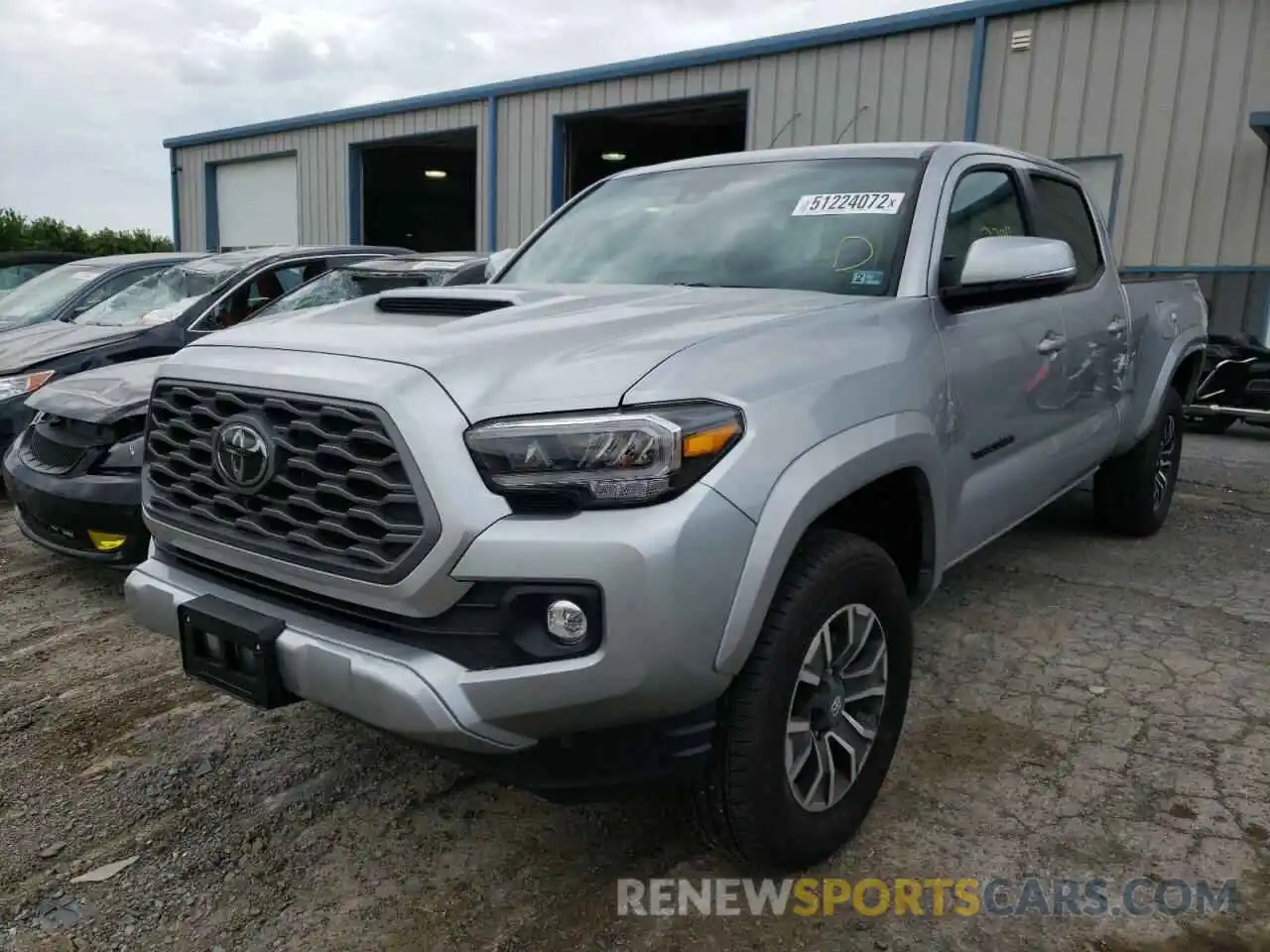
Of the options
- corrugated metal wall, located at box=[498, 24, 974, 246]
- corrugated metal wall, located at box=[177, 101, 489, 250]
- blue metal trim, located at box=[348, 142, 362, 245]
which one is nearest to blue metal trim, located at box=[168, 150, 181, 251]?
corrugated metal wall, located at box=[177, 101, 489, 250]

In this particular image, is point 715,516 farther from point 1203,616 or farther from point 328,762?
point 1203,616

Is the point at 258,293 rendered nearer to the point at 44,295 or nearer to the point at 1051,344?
the point at 44,295

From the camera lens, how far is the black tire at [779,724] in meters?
2.01

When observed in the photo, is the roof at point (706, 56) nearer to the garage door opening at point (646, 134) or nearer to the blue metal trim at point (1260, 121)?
the garage door opening at point (646, 134)

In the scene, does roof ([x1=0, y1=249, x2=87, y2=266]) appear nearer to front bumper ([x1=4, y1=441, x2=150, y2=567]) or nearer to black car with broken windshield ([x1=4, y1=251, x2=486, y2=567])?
black car with broken windshield ([x1=4, y1=251, x2=486, y2=567])

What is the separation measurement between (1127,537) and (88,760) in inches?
188

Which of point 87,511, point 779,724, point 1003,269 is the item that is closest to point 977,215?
point 1003,269

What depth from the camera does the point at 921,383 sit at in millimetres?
2574

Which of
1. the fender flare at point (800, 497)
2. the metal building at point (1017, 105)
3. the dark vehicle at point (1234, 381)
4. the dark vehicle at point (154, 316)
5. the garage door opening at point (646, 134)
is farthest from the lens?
the garage door opening at point (646, 134)

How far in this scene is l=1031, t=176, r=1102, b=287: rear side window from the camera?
12.8 feet

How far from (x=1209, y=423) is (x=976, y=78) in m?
4.55

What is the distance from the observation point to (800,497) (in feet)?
6.57

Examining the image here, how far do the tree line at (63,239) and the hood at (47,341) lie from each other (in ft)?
58.2

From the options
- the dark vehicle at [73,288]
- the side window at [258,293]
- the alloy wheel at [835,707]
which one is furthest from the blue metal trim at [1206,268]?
the dark vehicle at [73,288]
